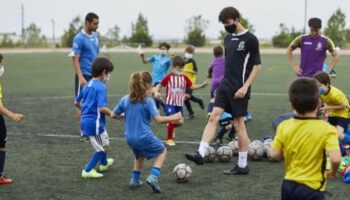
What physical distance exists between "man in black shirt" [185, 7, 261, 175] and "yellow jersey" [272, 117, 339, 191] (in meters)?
3.40

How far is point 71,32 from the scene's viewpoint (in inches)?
3477

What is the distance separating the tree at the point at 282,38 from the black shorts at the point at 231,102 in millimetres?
67355

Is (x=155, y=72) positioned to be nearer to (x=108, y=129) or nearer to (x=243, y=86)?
(x=108, y=129)

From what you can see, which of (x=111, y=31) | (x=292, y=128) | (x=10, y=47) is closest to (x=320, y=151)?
(x=292, y=128)

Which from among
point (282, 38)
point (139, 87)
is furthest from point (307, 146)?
point (282, 38)

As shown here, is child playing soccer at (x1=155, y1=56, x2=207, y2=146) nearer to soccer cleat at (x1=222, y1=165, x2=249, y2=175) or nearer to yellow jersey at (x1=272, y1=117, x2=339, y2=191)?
soccer cleat at (x1=222, y1=165, x2=249, y2=175)

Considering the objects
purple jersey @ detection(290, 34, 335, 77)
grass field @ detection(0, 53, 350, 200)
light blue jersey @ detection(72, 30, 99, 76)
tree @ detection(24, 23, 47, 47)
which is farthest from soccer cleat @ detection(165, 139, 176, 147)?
tree @ detection(24, 23, 47, 47)

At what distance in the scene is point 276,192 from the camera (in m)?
7.02

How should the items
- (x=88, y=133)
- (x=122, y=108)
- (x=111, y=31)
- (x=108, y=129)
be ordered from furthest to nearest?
(x=111, y=31) → (x=108, y=129) → (x=88, y=133) → (x=122, y=108)

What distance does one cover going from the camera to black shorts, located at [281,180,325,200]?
14.4 feet

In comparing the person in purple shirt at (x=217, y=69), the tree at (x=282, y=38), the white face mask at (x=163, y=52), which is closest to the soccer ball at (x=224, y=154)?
the person in purple shirt at (x=217, y=69)

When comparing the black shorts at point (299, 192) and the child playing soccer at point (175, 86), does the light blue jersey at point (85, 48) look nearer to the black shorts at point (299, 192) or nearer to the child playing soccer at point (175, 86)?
the child playing soccer at point (175, 86)

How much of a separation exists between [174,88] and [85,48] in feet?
6.44

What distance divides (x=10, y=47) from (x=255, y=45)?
8080 cm
